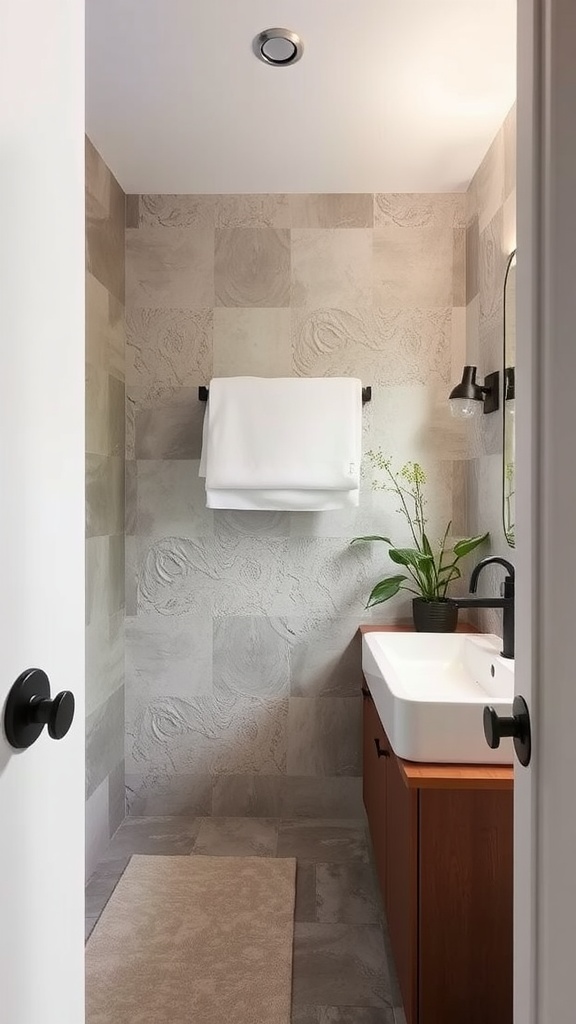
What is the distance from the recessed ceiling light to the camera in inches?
67.6

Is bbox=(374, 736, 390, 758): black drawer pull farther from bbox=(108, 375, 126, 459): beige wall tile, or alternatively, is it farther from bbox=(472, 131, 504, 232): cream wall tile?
bbox=(472, 131, 504, 232): cream wall tile

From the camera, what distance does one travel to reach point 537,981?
752mm

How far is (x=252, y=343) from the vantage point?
104 inches

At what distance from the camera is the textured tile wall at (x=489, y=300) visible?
210 centimetres

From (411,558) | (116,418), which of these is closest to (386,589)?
(411,558)

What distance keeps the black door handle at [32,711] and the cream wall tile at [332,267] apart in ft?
7.10

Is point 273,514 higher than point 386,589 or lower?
higher

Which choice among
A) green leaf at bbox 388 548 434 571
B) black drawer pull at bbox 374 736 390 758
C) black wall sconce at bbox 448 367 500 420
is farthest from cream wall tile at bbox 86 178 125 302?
black drawer pull at bbox 374 736 390 758

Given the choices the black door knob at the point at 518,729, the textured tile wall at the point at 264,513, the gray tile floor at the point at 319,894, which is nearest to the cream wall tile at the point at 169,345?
the textured tile wall at the point at 264,513

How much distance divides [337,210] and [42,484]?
2.22 m

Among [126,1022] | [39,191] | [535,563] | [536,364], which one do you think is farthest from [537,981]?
[126,1022]

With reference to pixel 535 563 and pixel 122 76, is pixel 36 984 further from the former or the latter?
pixel 122 76

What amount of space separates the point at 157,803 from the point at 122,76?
2387 millimetres

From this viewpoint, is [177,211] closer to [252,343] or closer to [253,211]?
[253,211]
